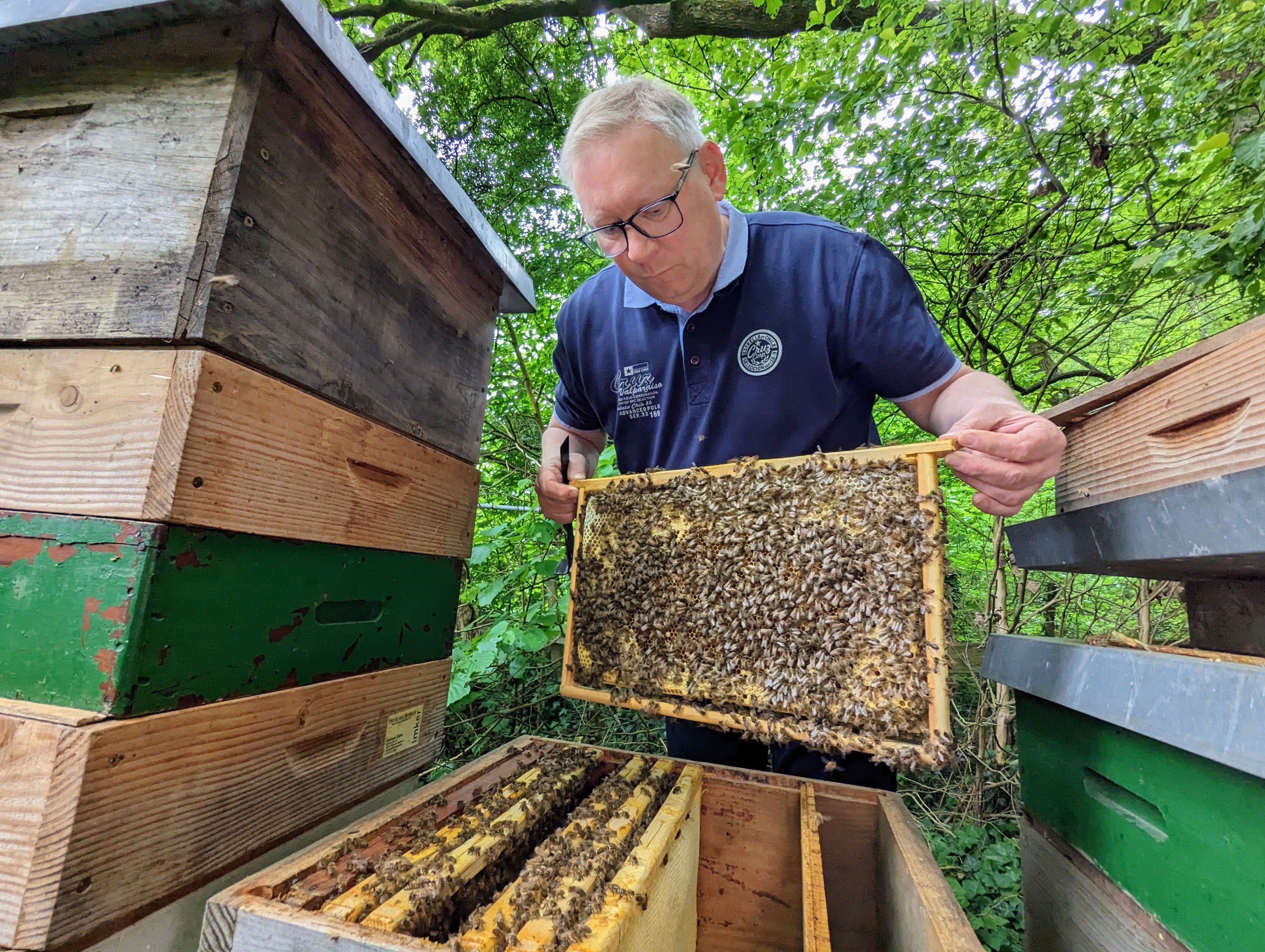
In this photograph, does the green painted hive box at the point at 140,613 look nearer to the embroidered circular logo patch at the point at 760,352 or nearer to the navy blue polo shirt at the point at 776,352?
the navy blue polo shirt at the point at 776,352

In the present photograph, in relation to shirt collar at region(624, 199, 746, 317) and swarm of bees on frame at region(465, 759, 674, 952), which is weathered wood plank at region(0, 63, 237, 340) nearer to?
swarm of bees on frame at region(465, 759, 674, 952)

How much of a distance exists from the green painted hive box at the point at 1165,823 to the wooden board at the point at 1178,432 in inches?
21.3

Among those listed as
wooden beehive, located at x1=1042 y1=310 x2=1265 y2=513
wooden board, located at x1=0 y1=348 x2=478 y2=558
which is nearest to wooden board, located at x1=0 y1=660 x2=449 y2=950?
wooden board, located at x1=0 y1=348 x2=478 y2=558

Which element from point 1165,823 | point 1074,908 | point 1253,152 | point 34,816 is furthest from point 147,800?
point 1253,152

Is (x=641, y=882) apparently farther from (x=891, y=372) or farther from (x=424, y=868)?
(x=891, y=372)

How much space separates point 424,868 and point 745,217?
238cm

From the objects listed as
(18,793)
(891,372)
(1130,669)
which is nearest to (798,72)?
(891,372)

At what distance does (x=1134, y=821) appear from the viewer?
1172mm

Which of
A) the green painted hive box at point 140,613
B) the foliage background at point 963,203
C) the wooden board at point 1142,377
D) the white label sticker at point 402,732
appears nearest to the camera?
the green painted hive box at point 140,613

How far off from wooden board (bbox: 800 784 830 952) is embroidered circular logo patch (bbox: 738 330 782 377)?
1366 mm

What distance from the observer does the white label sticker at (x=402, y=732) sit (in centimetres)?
166

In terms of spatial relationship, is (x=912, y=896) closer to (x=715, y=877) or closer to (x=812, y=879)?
(x=812, y=879)

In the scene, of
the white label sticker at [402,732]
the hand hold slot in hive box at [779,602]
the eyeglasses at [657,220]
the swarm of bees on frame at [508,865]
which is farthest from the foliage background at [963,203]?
the eyeglasses at [657,220]

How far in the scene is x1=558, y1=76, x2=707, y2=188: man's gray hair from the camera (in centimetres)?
195
